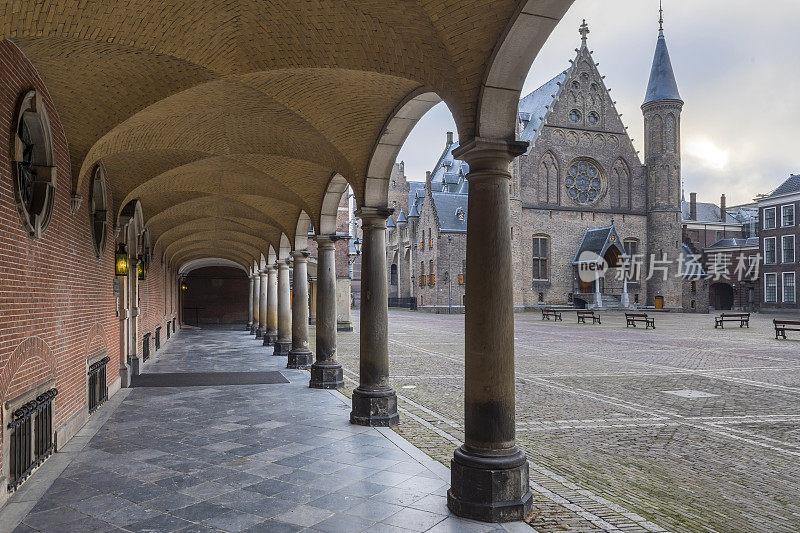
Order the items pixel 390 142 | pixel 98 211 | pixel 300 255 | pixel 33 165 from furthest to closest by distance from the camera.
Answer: pixel 300 255 < pixel 98 211 < pixel 390 142 < pixel 33 165

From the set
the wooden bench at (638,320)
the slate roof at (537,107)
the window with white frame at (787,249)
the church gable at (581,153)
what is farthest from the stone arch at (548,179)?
the wooden bench at (638,320)

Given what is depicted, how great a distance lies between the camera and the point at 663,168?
45.6m

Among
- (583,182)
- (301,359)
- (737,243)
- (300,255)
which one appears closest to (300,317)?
(301,359)

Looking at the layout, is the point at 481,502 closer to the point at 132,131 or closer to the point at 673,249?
the point at 132,131

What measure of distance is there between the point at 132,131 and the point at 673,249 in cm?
4503

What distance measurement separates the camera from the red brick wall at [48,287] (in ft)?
16.3

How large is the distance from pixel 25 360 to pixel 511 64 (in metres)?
5.01

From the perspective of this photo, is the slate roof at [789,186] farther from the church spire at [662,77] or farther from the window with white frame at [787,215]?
the church spire at [662,77]

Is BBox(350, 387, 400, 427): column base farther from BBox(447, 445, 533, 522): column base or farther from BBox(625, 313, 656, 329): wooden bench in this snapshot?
BBox(625, 313, 656, 329): wooden bench

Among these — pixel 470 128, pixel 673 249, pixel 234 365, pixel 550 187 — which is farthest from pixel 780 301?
pixel 470 128

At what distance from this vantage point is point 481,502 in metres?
4.38

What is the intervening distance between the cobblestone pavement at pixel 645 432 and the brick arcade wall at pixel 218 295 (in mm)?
24002

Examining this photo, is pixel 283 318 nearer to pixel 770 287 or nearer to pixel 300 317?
pixel 300 317

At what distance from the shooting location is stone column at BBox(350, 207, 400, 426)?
7.57 metres
